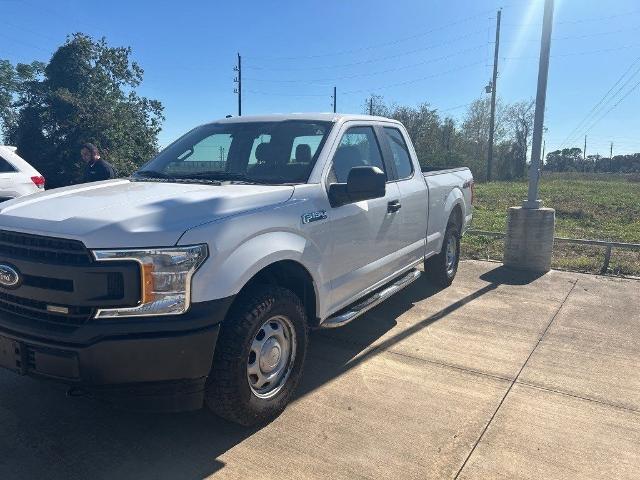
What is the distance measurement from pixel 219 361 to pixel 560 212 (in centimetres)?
1563

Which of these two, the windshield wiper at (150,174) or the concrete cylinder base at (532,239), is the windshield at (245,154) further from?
the concrete cylinder base at (532,239)

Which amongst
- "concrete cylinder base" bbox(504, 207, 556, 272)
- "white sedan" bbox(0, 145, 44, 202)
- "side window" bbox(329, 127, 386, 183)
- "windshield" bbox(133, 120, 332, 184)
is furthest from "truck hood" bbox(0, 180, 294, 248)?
"white sedan" bbox(0, 145, 44, 202)

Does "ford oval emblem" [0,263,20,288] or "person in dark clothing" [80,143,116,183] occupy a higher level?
"person in dark clothing" [80,143,116,183]

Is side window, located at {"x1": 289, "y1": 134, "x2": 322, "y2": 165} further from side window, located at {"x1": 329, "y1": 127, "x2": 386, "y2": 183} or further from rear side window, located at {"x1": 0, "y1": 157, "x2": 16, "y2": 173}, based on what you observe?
rear side window, located at {"x1": 0, "y1": 157, "x2": 16, "y2": 173}

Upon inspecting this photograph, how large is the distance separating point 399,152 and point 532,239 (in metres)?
3.24

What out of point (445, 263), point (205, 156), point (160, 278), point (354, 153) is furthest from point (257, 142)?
point (445, 263)

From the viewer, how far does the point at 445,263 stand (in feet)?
21.4

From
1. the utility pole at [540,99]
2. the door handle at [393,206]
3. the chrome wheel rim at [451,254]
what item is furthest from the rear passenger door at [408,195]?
the utility pole at [540,99]

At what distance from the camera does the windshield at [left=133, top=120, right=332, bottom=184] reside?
3797mm

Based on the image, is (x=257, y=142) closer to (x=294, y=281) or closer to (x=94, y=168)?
(x=294, y=281)

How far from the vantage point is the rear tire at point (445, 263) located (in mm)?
6449

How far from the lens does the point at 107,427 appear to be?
324 centimetres

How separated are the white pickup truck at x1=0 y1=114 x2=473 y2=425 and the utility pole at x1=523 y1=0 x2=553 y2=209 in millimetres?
4282

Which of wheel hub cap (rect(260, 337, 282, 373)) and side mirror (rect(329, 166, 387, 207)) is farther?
side mirror (rect(329, 166, 387, 207))
